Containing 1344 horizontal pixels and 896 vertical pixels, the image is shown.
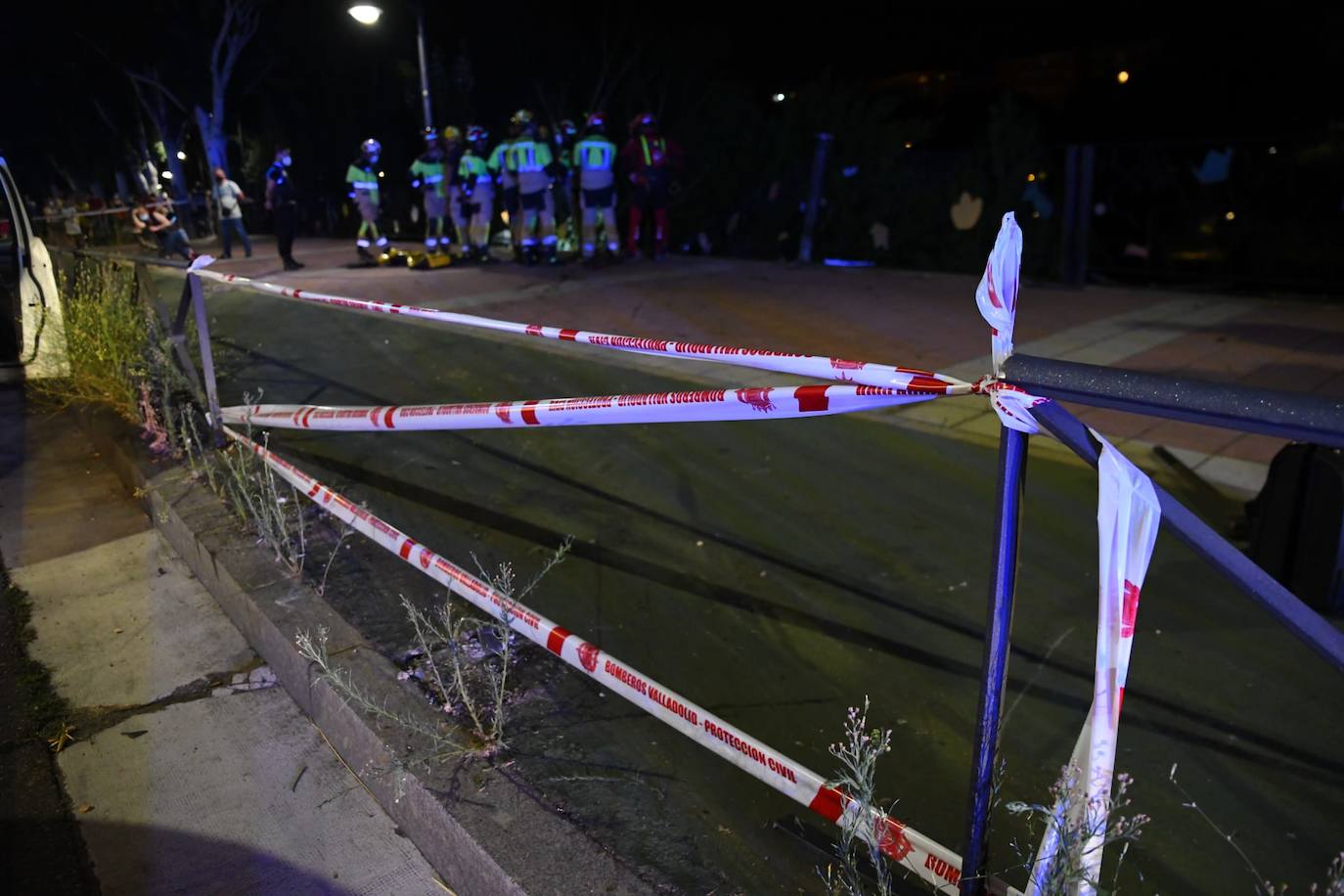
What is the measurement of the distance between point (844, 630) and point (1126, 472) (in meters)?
2.34

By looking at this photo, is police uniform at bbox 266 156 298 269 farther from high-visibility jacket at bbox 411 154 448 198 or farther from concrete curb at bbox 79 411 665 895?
concrete curb at bbox 79 411 665 895

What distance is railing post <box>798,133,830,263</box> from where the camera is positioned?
13.3 m

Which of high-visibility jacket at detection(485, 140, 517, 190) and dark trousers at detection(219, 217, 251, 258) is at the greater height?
high-visibility jacket at detection(485, 140, 517, 190)

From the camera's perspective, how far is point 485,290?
12.0m

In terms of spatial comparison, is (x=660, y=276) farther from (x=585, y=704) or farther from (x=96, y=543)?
(x=585, y=704)

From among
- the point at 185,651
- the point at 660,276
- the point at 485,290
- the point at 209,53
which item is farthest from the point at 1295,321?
the point at 209,53

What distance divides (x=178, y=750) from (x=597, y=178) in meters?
11.8

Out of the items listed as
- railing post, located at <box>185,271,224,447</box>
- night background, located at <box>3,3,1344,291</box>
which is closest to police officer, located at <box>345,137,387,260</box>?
night background, located at <box>3,3,1344,291</box>

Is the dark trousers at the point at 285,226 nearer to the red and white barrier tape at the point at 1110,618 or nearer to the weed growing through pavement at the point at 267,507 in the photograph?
the weed growing through pavement at the point at 267,507

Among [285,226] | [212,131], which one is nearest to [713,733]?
[285,226]

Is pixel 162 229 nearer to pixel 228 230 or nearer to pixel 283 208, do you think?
pixel 228 230

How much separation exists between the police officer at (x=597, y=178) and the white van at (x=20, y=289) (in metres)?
7.39

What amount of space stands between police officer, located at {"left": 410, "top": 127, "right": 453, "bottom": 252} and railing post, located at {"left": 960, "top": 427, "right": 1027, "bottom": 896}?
48.5 ft

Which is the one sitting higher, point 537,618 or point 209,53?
point 209,53
